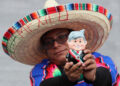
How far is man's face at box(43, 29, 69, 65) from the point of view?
12.5ft

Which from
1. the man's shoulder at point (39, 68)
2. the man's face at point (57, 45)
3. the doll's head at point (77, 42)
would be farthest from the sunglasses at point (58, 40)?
the doll's head at point (77, 42)

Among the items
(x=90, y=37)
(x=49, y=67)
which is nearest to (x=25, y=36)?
(x=49, y=67)

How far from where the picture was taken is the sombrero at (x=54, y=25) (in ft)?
12.0

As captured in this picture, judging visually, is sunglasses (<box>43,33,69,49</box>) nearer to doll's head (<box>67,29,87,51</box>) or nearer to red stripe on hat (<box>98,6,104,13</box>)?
red stripe on hat (<box>98,6,104,13</box>)

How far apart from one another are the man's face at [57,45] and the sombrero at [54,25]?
0.26 feet

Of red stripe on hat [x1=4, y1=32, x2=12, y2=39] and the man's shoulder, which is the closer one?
red stripe on hat [x1=4, y1=32, x2=12, y2=39]

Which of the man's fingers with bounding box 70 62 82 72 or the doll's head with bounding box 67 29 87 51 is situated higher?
the doll's head with bounding box 67 29 87 51

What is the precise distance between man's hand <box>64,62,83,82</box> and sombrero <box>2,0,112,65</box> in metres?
0.82

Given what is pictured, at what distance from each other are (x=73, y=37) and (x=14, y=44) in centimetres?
114

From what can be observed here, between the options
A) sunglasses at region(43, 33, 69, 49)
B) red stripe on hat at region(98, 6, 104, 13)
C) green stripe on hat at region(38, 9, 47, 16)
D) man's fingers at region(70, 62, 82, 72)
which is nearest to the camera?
man's fingers at region(70, 62, 82, 72)

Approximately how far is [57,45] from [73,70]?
2.95 ft

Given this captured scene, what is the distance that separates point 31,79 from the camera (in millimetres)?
4008

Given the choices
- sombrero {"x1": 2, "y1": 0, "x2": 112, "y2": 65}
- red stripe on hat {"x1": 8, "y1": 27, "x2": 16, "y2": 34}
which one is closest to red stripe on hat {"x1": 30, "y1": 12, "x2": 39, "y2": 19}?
sombrero {"x1": 2, "y1": 0, "x2": 112, "y2": 65}

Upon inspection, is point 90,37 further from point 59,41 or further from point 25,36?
point 25,36
